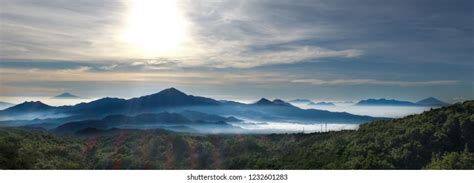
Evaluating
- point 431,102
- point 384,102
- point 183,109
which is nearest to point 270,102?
point 183,109

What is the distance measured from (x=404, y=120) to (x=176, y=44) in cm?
314

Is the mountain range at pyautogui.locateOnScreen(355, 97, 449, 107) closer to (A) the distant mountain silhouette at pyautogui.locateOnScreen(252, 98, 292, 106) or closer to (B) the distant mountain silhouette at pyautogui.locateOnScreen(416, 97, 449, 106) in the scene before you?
(B) the distant mountain silhouette at pyautogui.locateOnScreen(416, 97, 449, 106)

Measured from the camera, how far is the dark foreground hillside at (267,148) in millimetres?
8258

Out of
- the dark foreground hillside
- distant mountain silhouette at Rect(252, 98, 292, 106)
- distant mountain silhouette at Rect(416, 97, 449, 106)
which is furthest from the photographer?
distant mountain silhouette at Rect(252, 98, 292, 106)

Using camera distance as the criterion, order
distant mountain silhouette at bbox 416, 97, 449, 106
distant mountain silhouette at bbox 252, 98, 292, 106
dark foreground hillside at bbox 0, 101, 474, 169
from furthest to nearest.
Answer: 1. distant mountain silhouette at bbox 252, 98, 292, 106
2. distant mountain silhouette at bbox 416, 97, 449, 106
3. dark foreground hillside at bbox 0, 101, 474, 169

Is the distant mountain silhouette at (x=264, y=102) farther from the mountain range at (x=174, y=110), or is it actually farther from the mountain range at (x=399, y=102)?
the mountain range at (x=399, y=102)

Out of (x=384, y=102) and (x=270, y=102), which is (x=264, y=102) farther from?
(x=384, y=102)

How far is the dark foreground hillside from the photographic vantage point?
826cm

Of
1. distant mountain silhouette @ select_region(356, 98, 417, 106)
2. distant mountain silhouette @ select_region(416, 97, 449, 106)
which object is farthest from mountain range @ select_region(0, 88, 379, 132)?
distant mountain silhouette @ select_region(416, 97, 449, 106)

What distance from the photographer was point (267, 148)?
870 cm

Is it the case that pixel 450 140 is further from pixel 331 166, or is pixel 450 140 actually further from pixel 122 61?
pixel 122 61

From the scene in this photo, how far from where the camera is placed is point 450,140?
8.35m

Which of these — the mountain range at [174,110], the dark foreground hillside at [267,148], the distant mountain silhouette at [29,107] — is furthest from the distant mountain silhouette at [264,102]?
the distant mountain silhouette at [29,107]
